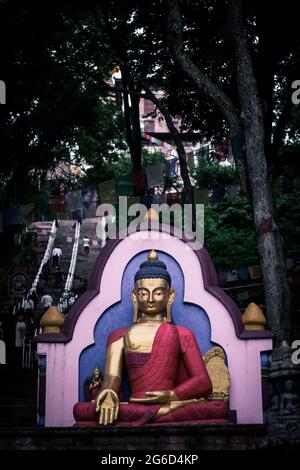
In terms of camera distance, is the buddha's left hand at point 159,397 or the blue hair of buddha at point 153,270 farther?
the blue hair of buddha at point 153,270

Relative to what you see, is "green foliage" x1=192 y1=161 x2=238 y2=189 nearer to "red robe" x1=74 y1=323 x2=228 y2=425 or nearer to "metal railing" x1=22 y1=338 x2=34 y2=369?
"metal railing" x1=22 y1=338 x2=34 y2=369

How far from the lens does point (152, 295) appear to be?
37.1 feet

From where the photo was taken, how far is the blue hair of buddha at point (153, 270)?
11.3m

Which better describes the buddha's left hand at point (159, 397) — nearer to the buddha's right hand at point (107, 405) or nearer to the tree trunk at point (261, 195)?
the buddha's right hand at point (107, 405)

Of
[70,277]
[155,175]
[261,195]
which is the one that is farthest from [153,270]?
[70,277]

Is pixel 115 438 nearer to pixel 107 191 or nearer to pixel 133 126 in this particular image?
pixel 107 191

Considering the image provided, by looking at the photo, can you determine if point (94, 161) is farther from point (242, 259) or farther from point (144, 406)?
point (144, 406)

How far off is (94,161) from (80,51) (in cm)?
435

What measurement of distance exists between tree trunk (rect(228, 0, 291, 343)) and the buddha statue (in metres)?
2.15

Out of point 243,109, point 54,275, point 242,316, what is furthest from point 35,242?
point 242,316

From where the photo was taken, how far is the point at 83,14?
18.5 meters

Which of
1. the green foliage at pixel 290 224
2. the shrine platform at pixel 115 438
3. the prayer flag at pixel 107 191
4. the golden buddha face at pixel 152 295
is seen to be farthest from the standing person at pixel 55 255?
the shrine platform at pixel 115 438

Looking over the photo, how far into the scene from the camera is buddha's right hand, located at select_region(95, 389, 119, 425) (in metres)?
10.3

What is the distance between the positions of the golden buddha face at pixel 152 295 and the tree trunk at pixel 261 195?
2.33 m
